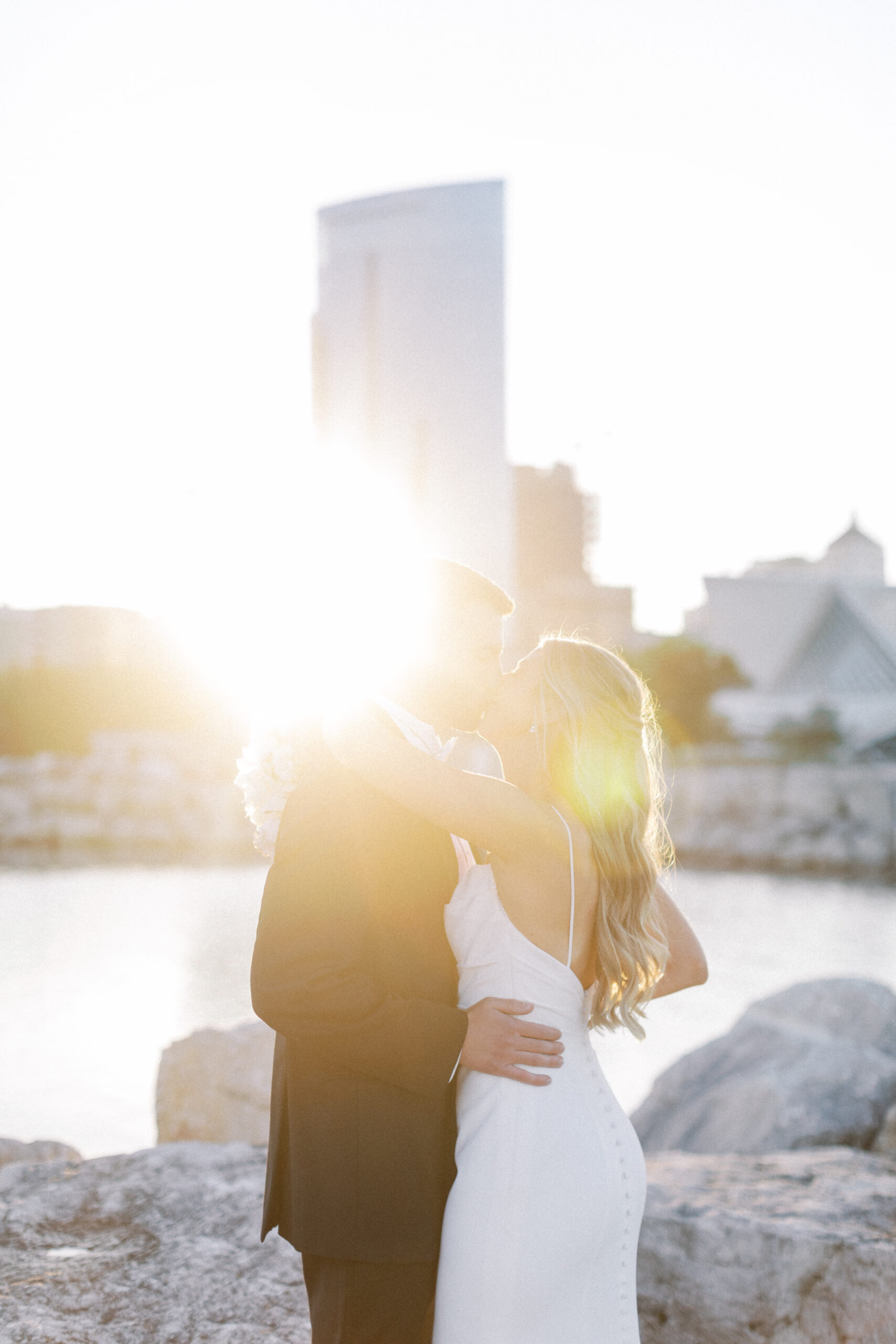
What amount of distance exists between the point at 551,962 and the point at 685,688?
131 feet

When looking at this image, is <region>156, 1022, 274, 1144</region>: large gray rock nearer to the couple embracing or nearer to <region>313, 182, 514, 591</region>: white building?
the couple embracing

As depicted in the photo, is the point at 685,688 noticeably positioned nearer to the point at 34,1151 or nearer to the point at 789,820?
the point at 789,820

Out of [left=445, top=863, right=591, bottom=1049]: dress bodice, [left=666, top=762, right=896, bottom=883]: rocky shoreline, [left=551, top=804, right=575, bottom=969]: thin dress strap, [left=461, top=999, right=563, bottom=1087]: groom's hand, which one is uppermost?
[left=551, top=804, right=575, bottom=969]: thin dress strap

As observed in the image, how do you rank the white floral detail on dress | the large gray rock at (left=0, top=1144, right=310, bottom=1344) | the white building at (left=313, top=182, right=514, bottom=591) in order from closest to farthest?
the white floral detail on dress
the large gray rock at (left=0, top=1144, right=310, bottom=1344)
the white building at (left=313, top=182, right=514, bottom=591)

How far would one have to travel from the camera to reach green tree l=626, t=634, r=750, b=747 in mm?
39875

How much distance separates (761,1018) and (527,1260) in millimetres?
3379

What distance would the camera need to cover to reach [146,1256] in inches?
93.9

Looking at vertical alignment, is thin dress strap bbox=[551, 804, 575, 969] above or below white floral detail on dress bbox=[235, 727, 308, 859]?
below

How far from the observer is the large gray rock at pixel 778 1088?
3.93 metres

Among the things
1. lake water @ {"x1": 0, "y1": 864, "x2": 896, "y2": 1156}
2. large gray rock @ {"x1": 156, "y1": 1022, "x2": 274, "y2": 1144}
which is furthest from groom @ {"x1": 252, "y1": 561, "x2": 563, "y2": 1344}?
lake water @ {"x1": 0, "y1": 864, "x2": 896, "y2": 1156}

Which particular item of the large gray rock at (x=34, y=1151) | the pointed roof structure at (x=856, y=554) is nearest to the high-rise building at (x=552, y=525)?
the pointed roof structure at (x=856, y=554)

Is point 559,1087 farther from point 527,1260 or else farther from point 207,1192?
point 207,1192

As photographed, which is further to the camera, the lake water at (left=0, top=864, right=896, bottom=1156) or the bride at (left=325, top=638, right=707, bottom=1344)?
the lake water at (left=0, top=864, right=896, bottom=1156)

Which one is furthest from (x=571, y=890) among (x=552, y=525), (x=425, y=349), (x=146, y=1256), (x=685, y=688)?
(x=552, y=525)
